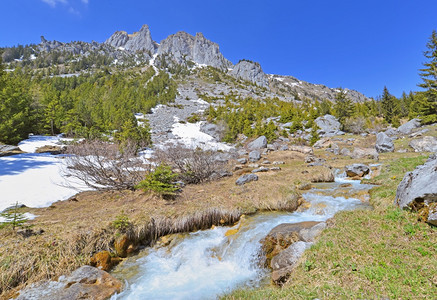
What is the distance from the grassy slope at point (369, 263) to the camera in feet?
11.9

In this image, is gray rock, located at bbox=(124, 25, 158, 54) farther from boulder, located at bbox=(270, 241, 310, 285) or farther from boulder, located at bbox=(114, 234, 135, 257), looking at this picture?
boulder, located at bbox=(270, 241, 310, 285)

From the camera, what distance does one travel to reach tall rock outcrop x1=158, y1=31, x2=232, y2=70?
160 metres

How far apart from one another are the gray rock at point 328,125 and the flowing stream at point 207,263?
33.6m

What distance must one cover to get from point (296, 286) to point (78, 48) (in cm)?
21928

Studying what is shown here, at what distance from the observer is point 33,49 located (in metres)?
Result: 157

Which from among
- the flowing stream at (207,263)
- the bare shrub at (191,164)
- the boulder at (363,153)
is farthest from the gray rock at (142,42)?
the flowing stream at (207,263)

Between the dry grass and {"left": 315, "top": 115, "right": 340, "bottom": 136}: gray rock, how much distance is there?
30203 mm

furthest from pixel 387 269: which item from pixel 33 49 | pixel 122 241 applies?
pixel 33 49

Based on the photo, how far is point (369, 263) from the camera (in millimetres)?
4344

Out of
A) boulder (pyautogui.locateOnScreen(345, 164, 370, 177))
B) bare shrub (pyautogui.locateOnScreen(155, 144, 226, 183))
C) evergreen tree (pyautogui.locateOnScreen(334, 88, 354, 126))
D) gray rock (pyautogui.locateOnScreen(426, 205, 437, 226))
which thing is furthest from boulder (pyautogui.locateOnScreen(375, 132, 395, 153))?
evergreen tree (pyautogui.locateOnScreen(334, 88, 354, 126))

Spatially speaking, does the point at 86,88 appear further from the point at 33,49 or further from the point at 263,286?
the point at 33,49

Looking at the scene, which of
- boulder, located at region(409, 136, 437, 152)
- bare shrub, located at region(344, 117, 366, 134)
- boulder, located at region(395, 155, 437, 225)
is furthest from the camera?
bare shrub, located at region(344, 117, 366, 134)

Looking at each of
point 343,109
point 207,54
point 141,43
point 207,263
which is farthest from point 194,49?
point 207,263

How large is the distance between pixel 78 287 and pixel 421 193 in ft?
31.8
